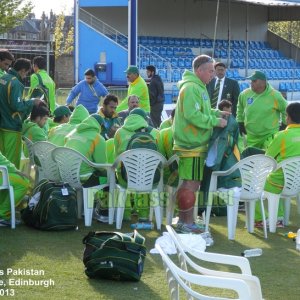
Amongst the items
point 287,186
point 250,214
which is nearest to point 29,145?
point 250,214

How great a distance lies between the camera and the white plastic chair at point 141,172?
730cm

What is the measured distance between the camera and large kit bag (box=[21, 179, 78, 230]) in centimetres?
713

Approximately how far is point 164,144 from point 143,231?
3.51ft

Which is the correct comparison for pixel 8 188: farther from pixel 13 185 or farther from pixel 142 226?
pixel 142 226

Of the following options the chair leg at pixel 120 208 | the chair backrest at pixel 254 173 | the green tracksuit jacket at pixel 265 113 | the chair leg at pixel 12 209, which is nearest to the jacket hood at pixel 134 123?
the chair leg at pixel 120 208

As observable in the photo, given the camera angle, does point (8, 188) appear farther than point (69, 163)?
No

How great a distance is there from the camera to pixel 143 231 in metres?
7.36

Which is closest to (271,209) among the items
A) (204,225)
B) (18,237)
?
(204,225)

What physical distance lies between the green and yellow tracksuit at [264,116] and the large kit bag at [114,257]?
3614 millimetres

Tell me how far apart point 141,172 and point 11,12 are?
2812 cm

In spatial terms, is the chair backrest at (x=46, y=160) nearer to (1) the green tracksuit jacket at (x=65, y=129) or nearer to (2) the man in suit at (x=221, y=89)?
(1) the green tracksuit jacket at (x=65, y=129)

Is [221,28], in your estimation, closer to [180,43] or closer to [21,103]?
[180,43]

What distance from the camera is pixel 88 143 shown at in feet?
25.3

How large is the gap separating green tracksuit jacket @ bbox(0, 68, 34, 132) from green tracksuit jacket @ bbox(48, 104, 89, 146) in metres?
0.39
